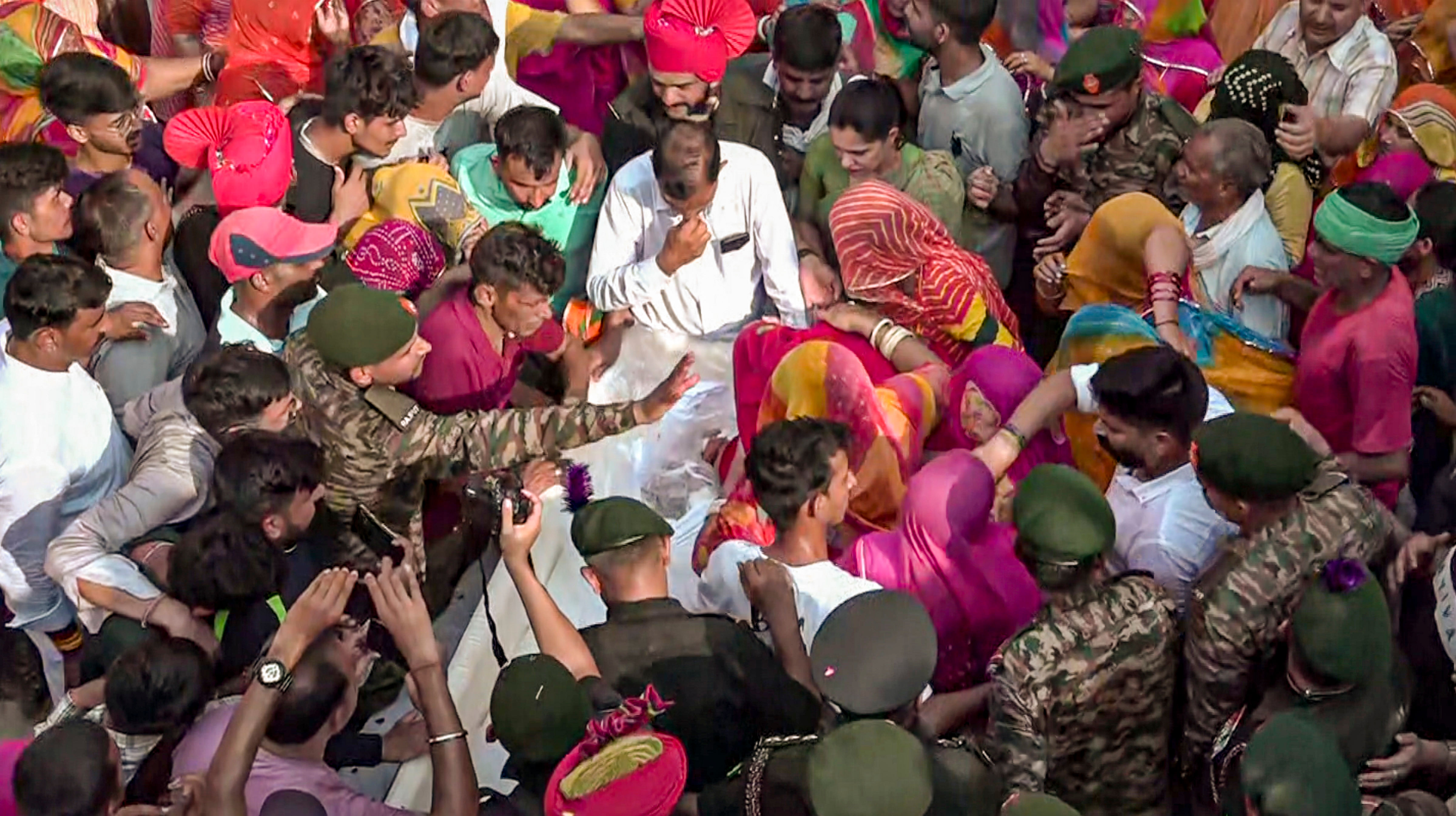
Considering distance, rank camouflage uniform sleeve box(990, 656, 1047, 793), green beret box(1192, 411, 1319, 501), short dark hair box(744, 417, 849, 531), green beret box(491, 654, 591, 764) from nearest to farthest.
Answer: green beret box(491, 654, 591, 764) → camouflage uniform sleeve box(990, 656, 1047, 793) → green beret box(1192, 411, 1319, 501) → short dark hair box(744, 417, 849, 531)

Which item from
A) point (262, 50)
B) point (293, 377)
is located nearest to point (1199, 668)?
point (293, 377)

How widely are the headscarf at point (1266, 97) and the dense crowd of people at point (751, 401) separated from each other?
0.04ft

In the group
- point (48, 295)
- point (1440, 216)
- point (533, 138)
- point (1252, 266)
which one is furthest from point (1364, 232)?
point (48, 295)

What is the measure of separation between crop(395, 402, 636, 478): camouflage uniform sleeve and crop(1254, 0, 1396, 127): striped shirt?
234cm

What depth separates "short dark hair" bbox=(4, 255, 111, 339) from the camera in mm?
3371

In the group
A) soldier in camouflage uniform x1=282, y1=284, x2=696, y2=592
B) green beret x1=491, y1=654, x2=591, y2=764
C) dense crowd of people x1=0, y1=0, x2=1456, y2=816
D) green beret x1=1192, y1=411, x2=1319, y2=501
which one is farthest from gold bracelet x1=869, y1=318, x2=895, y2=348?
green beret x1=491, y1=654, x2=591, y2=764

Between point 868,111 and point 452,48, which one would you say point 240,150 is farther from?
point 868,111

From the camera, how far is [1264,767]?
2.21 m

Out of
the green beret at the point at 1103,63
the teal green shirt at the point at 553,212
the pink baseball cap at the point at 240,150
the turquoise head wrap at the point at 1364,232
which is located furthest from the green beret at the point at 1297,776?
the pink baseball cap at the point at 240,150

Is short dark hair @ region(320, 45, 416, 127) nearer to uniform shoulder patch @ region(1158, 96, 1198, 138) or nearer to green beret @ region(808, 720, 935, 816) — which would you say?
uniform shoulder patch @ region(1158, 96, 1198, 138)

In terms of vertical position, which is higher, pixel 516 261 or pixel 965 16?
pixel 965 16

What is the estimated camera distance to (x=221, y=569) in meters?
2.89

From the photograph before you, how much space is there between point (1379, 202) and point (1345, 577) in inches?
47.2

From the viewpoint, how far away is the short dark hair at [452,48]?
13.8ft
